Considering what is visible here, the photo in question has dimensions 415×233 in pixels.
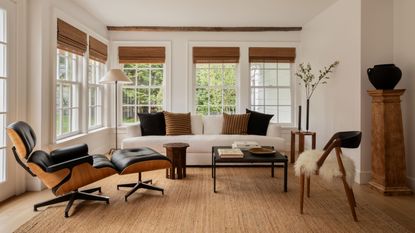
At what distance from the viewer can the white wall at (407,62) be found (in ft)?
12.0

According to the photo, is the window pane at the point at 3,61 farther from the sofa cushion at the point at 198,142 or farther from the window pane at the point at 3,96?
the sofa cushion at the point at 198,142

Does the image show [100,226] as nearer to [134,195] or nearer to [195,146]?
[134,195]

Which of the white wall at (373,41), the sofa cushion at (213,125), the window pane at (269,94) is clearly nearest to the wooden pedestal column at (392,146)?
the white wall at (373,41)

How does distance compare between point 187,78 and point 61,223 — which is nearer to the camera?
point 61,223

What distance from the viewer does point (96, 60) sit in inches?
224

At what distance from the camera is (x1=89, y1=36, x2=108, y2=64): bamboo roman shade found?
5371 mm

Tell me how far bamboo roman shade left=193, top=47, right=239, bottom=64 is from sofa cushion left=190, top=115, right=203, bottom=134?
140 centimetres

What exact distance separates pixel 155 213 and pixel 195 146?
208 centimetres

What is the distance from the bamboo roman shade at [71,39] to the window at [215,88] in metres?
2.43

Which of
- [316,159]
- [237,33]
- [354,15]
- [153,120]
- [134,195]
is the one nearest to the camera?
[316,159]

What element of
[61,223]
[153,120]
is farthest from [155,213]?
[153,120]

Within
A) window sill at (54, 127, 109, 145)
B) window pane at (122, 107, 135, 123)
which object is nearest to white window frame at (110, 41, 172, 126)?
window pane at (122, 107, 135, 123)

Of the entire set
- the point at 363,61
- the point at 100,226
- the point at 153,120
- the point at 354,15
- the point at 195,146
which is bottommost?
the point at 100,226

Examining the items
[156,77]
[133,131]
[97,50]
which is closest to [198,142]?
[133,131]
